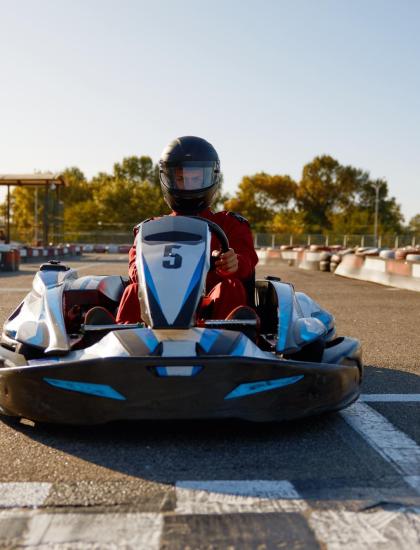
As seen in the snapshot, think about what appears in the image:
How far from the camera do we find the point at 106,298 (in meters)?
4.61

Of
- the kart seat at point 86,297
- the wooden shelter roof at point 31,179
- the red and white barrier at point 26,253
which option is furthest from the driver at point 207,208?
the wooden shelter roof at point 31,179

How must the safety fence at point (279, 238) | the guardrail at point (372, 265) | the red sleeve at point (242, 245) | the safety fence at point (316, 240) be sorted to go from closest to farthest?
the red sleeve at point (242, 245)
the guardrail at point (372, 265)
the safety fence at point (279, 238)
the safety fence at point (316, 240)

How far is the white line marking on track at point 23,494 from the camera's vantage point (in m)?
2.41

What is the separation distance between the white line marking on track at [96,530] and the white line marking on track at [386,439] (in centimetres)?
96

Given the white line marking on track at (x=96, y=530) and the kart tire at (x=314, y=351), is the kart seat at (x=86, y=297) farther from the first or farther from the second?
the white line marking on track at (x=96, y=530)

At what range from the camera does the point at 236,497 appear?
8.12ft

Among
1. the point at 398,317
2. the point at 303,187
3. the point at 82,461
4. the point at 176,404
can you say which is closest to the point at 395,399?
the point at 176,404

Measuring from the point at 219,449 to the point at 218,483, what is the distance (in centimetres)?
47

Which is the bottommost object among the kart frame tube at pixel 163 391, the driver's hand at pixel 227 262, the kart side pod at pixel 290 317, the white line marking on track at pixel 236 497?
the white line marking on track at pixel 236 497

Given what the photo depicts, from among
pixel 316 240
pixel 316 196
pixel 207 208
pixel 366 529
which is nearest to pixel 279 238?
pixel 316 240

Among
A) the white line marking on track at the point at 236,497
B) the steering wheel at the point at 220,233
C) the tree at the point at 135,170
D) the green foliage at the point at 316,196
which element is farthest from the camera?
the tree at the point at 135,170

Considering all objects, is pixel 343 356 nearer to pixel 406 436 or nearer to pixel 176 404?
pixel 406 436

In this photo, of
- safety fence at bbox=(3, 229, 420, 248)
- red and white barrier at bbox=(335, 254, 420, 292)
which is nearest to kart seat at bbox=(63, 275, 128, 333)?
red and white barrier at bbox=(335, 254, 420, 292)

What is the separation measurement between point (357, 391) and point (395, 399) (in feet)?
2.01
